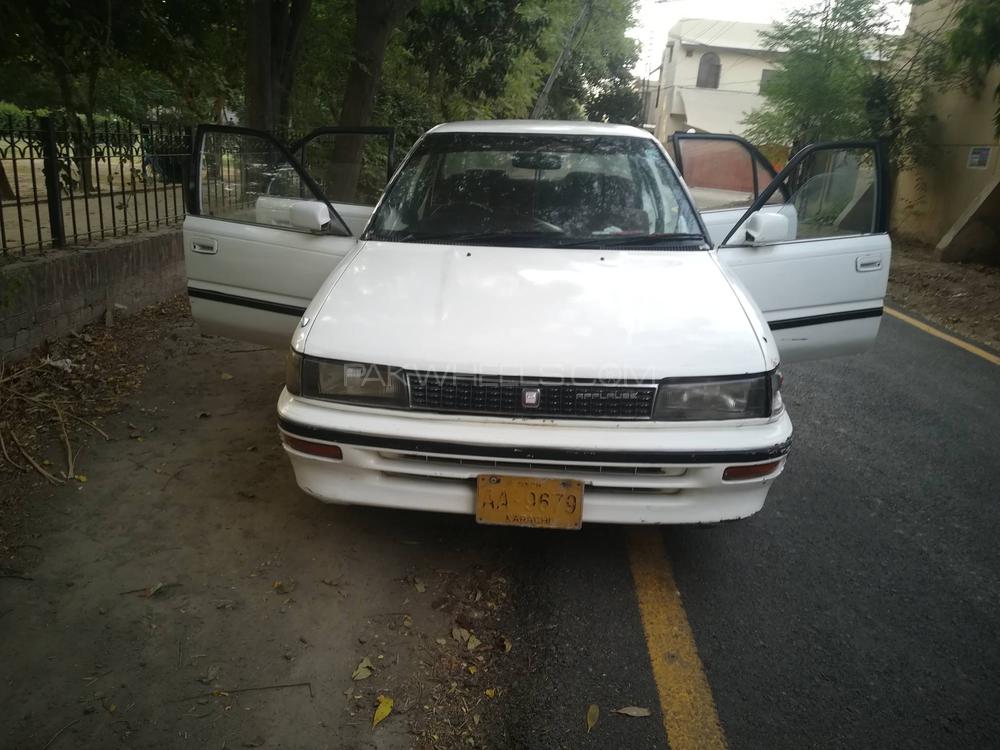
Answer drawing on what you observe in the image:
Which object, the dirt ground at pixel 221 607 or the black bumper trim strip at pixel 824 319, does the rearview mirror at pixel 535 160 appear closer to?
the black bumper trim strip at pixel 824 319

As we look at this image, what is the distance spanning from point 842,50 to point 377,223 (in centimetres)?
1504

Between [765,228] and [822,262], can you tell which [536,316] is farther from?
[822,262]

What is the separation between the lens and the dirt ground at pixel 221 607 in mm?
2318

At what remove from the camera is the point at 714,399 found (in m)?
2.76

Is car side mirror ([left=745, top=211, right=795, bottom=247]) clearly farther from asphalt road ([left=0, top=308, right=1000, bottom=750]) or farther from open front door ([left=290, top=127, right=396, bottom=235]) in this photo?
open front door ([left=290, top=127, right=396, bottom=235])

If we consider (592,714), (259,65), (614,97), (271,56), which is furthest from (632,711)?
(614,97)

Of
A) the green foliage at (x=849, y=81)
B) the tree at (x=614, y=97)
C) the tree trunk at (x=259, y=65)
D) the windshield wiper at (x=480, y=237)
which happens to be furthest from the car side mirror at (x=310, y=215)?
the tree at (x=614, y=97)

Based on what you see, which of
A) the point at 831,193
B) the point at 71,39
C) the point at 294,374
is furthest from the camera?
the point at 71,39

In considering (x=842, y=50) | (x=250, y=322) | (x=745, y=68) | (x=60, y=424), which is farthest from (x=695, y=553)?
(x=745, y=68)

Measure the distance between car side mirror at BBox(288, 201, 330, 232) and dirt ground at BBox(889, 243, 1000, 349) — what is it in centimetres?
668

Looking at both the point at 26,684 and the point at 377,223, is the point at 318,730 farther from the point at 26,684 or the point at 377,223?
the point at 377,223

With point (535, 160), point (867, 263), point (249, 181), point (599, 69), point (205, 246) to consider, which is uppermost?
point (599, 69)

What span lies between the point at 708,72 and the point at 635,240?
41.6m

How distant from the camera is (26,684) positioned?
Result: 2398 millimetres
